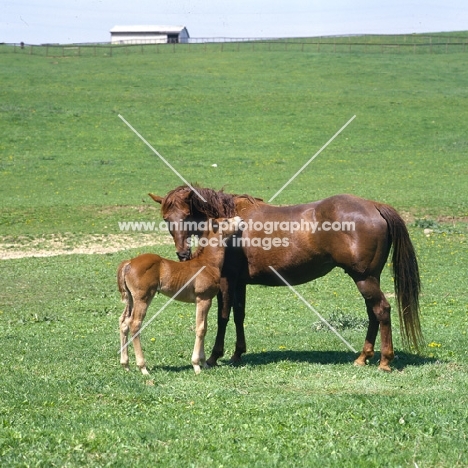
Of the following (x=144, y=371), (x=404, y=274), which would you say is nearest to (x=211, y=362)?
(x=144, y=371)

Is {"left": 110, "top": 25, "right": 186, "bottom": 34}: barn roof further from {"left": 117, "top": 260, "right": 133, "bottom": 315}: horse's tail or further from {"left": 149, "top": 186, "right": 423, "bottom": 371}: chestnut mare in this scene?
{"left": 117, "top": 260, "right": 133, "bottom": 315}: horse's tail

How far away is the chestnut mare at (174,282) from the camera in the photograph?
872cm

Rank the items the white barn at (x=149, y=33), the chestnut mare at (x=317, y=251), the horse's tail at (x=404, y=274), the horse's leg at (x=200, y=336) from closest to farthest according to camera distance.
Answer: the horse's leg at (x=200, y=336), the chestnut mare at (x=317, y=251), the horse's tail at (x=404, y=274), the white barn at (x=149, y=33)

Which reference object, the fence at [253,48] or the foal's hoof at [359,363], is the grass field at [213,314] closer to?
the foal's hoof at [359,363]

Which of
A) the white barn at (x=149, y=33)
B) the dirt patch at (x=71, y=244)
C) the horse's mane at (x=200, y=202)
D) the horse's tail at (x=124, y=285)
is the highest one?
the white barn at (x=149, y=33)

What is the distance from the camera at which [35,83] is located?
49.7m

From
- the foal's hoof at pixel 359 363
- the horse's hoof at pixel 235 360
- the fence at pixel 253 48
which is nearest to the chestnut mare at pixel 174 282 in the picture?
the horse's hoof at pixel 235 360

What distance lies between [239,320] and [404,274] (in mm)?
2100

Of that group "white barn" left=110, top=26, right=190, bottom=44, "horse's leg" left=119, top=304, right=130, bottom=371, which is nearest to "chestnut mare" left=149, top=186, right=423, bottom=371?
"horse's leg" left=119, top=304, right=130, bottom=371

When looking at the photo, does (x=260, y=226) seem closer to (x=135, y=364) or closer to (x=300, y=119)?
(x=135, y=364)

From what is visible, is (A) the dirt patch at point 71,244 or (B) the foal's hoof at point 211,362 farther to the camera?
(A) the dirt patch at point 71,244

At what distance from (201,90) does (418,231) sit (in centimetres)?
3026

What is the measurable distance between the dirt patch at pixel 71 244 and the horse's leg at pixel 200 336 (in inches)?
426

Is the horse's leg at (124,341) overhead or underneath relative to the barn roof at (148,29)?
underneath
